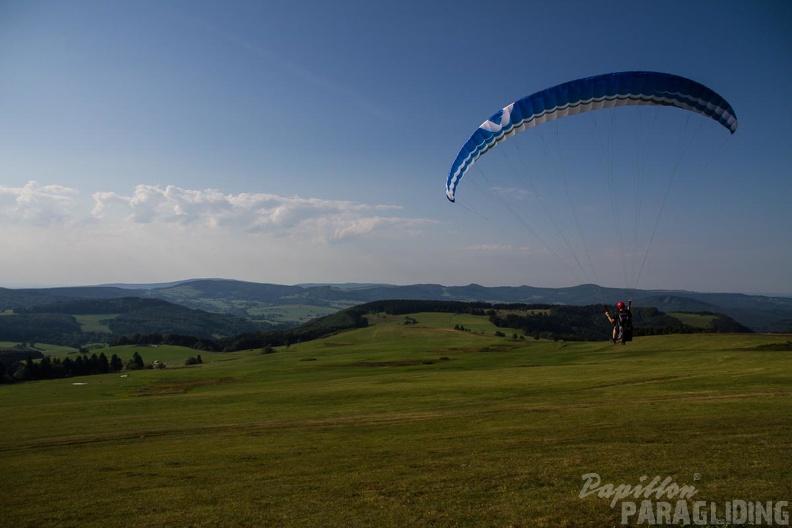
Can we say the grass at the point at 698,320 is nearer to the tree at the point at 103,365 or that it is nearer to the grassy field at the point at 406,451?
the grassy field at the point at 406,451

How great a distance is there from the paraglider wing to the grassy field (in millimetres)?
14691

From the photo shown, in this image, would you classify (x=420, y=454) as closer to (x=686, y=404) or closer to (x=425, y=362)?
(x=686, y=404)

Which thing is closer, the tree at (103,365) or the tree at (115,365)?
the tree at (103,365)

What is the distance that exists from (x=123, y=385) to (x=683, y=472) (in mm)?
66627

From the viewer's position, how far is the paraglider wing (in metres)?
20.5

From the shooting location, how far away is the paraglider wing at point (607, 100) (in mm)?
20516

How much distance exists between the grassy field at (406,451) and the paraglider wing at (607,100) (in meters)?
14.7

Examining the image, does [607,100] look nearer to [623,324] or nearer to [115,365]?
[623,324]

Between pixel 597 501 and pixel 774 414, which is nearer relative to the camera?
pixel 597 501

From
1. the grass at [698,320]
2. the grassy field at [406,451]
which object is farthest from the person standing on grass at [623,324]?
the grass at [698,320]

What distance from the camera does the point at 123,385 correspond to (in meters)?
60.7

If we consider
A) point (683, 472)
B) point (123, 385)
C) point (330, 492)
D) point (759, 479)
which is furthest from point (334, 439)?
point (123, 385)

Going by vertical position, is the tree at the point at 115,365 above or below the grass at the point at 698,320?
below

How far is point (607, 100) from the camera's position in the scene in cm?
2128
